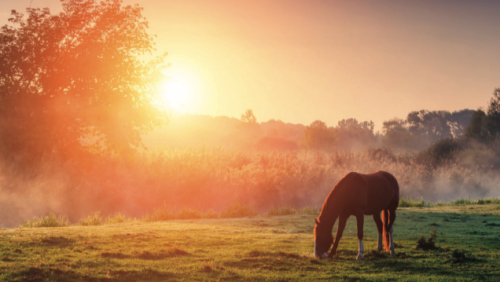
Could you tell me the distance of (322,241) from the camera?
9.74 metres

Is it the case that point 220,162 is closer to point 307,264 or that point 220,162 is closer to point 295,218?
point 295,218

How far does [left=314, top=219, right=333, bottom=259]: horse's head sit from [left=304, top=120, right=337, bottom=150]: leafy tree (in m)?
70.0

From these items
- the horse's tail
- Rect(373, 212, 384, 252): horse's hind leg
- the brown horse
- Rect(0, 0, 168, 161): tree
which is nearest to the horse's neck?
the brown horse

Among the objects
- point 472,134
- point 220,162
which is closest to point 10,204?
point 220,162

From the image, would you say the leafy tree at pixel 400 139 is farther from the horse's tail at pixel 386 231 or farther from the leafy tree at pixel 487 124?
the horse's tail at pixel 386 231

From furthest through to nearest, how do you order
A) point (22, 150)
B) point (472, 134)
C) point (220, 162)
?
1. point (472, 134)
2. point (220, 162)
3. point (22, 150)

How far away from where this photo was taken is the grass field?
8.05 m

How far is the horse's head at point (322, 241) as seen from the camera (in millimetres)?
9734

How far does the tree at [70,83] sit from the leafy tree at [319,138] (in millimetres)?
62786

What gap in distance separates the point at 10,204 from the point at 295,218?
576 inches

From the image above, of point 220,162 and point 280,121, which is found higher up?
point 280,121

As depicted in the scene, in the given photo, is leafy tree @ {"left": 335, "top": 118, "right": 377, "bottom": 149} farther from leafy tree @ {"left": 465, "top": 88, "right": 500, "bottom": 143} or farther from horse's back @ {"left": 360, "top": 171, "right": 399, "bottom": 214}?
horse's back @ {"left": 360, "top": 171, "right": 399, "bottom": 214}

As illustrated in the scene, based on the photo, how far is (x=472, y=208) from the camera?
20.7m

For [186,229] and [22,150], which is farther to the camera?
[22,150]
